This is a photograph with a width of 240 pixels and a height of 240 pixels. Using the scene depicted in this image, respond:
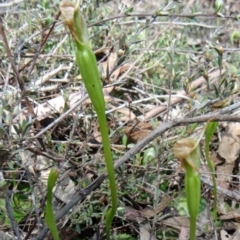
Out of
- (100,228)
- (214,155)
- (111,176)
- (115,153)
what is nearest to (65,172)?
(100,228)

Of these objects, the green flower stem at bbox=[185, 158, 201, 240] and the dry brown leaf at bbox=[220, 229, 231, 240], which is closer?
the green flower stem at bbox=[185, 158, 201, 240]

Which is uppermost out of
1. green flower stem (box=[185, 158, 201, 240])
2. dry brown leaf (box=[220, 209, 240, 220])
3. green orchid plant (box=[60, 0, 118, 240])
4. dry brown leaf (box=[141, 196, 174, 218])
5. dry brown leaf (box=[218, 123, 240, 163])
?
green orchid plant (box=[60, 0, 118, 240])

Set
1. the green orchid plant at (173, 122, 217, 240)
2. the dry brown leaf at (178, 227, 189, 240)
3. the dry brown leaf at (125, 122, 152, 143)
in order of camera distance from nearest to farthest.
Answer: the green orchid plant at (173, 122, 217, 240)
the dry brown leaf at (178, 227, 189, 240)
the dry brown leaf at (125, 122, 152, 143)

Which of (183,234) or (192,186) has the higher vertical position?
(192,186)

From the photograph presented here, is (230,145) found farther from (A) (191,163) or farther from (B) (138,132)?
(A) (191,163)

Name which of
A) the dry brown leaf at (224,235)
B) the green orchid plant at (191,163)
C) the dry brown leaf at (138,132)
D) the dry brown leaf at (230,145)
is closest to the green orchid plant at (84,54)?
the green orchid plant at (191,163)

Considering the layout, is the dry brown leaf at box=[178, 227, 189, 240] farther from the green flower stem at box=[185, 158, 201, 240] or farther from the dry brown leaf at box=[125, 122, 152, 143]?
the green flower stem at box=[185, 158, 201, 240]

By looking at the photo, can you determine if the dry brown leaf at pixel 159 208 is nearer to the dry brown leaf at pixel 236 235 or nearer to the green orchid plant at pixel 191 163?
the dry brown leaf at pixel 236 235

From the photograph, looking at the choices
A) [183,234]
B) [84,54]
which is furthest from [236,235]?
[84,54]

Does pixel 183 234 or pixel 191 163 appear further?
pixel 183 234

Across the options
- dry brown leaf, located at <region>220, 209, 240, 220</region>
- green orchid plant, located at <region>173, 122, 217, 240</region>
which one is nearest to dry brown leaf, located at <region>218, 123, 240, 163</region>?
dry brown leaf, located at <region>220, 209, 240, 220</region>

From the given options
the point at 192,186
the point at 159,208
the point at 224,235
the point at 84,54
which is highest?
the point at 84,54

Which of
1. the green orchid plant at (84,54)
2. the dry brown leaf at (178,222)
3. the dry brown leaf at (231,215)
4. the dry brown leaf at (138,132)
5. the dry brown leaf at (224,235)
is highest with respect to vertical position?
the green orchid plant at (84,54)
